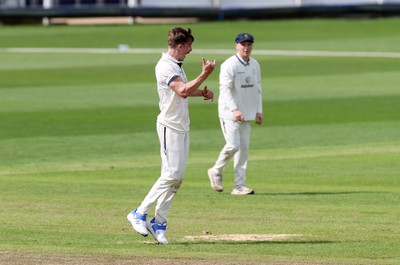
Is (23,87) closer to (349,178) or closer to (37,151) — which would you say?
(37,151)

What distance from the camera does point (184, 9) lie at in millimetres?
47875

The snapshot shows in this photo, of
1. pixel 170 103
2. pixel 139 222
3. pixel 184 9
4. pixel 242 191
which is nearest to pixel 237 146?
pixel 242 191

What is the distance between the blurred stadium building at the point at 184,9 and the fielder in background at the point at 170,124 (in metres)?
36.2

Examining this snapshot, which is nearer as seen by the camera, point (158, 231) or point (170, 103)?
point (170, 103)

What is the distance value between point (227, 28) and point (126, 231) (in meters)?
33.9

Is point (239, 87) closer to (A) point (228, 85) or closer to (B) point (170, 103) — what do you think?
(A) point (228, 85)

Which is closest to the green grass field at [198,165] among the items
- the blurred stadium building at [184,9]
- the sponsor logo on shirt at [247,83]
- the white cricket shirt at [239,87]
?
the white cricket shirt at [239,87]

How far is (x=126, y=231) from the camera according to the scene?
13.1 metres

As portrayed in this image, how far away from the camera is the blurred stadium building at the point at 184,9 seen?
158ft

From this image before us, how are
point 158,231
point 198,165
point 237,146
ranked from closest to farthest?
point 158,231 < point 237,146 < point 198,165

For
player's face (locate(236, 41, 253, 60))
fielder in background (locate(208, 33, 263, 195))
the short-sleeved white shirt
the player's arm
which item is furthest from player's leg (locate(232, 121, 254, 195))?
the player's arm

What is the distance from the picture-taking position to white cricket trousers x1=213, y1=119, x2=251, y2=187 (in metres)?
16.6

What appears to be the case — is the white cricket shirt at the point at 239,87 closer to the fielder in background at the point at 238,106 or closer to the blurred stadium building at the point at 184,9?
the fielder in background at the point at 238,106

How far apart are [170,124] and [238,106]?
4.83 meters
